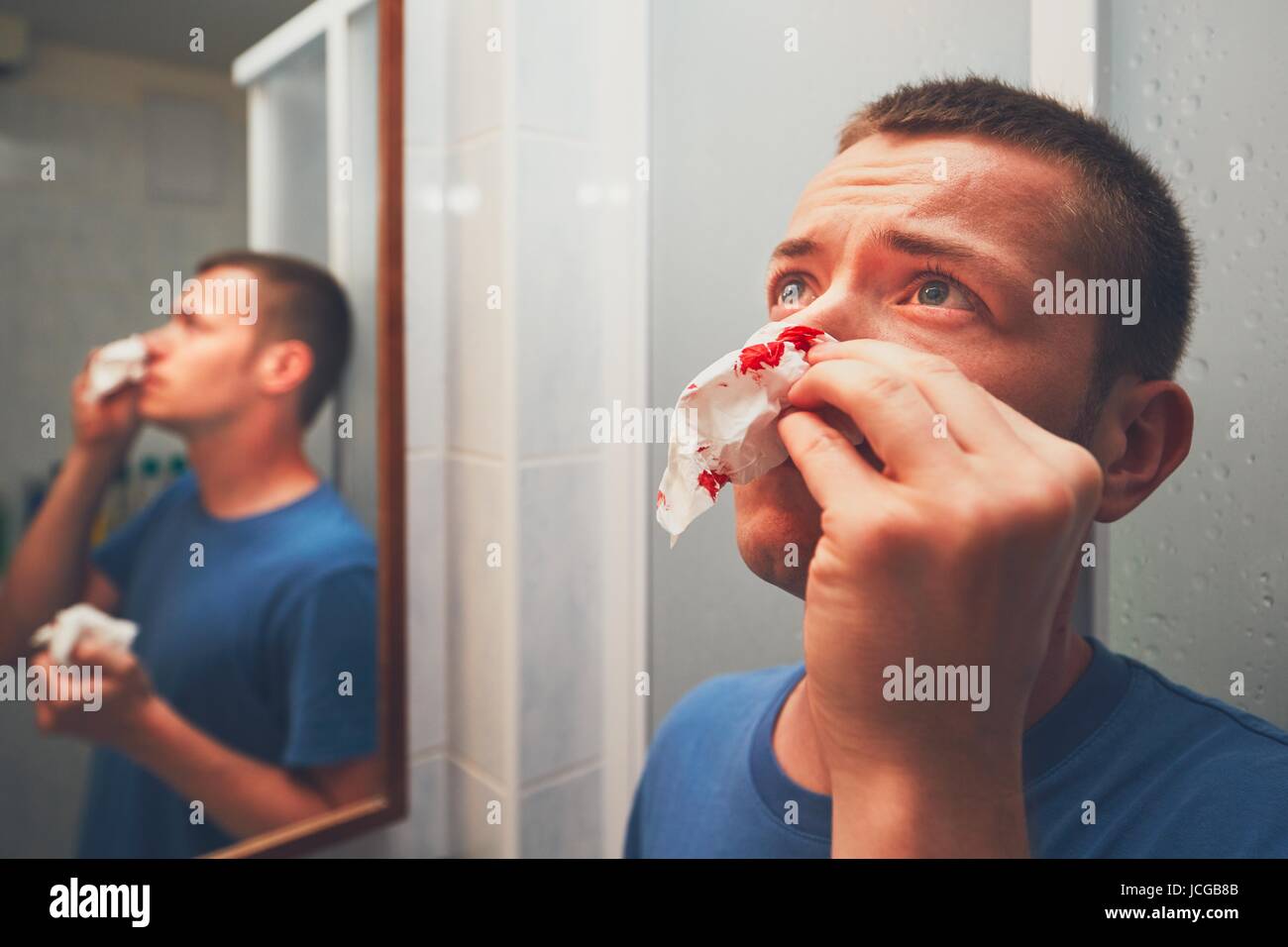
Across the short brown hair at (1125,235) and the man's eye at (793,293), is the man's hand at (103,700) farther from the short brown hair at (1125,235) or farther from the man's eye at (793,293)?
the short brown hair at (1125,235)

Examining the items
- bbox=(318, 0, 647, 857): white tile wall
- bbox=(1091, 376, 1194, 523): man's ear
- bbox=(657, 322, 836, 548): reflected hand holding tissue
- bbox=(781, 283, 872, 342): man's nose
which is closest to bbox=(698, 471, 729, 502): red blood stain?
bbox=(657, 322, 836, 548): reflected hand holding tissue

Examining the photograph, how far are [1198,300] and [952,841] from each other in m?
0.32

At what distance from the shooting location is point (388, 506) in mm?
873

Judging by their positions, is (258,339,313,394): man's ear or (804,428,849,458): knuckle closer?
(804,428,849,458): knuckle

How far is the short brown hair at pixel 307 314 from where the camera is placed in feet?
2.59

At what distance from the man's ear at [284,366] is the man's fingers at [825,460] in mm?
561

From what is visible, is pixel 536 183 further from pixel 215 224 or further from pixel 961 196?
pixel 961 196

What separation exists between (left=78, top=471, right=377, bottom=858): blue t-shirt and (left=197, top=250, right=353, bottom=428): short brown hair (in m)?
0.11

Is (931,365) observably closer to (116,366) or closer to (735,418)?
(735,418)

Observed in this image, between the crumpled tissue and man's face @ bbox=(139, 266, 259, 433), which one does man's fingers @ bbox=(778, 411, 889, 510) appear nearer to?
the crumpled tissue

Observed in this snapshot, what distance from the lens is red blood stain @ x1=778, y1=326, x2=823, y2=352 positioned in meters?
0.46

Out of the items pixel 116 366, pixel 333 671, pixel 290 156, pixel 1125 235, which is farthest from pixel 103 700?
pixel 1125 235

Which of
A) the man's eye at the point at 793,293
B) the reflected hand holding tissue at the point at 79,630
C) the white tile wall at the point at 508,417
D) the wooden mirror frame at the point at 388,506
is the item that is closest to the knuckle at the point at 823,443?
the man's eye at the point at 793,293
